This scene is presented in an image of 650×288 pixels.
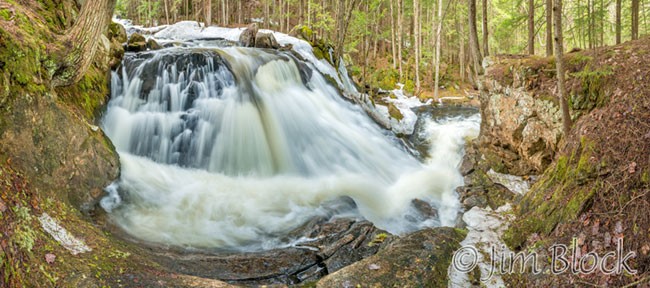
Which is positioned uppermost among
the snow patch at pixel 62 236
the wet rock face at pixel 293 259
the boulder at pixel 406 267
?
the snow patch at pixel 62 236

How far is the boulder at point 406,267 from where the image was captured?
12.2 ft

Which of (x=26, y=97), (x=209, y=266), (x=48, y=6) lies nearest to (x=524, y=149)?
(x=209, y=266)

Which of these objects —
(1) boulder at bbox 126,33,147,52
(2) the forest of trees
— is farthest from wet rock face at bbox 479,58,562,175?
(1) boulder at bbox 126,33,147,52

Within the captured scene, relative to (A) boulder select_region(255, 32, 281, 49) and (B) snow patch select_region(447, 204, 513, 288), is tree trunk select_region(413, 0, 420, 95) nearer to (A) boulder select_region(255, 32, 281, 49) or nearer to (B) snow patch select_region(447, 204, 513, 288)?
(A) boulder select_region(255, 32, 281, 49)

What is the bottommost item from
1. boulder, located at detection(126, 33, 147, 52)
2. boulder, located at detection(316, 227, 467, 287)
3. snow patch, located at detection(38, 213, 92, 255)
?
boulder, located at detection(316, 227, 467, 287)

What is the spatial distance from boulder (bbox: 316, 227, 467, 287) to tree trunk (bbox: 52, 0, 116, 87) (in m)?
5.37

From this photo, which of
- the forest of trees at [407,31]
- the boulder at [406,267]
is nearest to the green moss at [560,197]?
the boulder at [406,267]

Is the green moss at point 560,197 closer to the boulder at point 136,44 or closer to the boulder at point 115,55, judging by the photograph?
the boulder at point 115,55

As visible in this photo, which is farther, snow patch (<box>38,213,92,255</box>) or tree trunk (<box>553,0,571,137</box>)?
tree trunk (<box>553,0,571,137</box>)

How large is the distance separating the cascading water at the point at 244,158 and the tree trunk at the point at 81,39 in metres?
2.07

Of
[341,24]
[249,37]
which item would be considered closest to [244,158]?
[341,24]

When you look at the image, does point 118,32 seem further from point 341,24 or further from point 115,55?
point 341,24

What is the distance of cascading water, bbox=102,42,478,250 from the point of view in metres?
6.41

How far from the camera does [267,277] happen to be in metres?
4.52
